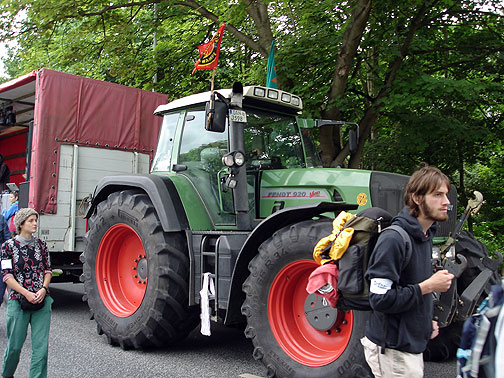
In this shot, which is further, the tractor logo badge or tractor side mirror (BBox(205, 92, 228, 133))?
tractor side mirror (BBox(205, 92, 228, 133))

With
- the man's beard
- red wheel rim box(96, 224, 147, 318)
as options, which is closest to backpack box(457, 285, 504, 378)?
the man's beard

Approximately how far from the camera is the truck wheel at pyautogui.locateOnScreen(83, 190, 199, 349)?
5359 mm

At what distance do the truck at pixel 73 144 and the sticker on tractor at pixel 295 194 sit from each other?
3116 millimetres

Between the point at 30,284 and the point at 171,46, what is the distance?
975cm

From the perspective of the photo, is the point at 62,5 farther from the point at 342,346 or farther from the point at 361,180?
the point at 342,346

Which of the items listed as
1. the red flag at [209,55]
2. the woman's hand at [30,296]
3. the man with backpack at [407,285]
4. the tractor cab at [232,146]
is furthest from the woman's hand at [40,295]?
the red flag at [209,55]

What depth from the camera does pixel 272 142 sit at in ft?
19.1

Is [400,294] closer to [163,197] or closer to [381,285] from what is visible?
[381,285]

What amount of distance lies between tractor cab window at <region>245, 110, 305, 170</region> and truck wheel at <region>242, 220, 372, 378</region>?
1.32 metres

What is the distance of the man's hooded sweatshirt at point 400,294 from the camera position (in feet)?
8.08

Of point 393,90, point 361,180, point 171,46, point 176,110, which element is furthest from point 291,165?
point 171,46

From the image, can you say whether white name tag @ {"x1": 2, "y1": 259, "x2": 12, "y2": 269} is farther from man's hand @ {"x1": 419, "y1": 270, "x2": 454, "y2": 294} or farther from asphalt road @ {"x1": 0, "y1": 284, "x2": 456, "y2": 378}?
man's hand @ {"x1": 419, "y1": 270, "x2": 454, "y2": 294}

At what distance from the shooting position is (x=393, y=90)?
9.38 metres

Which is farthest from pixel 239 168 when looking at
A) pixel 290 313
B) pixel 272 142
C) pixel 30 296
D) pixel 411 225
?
pixel 411 225
